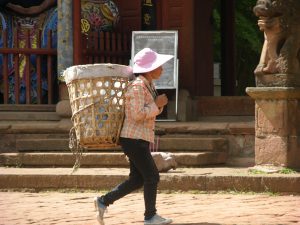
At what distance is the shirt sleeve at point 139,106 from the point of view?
6.82 m

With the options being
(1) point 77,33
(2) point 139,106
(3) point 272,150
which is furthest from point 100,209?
(1) point 77,33

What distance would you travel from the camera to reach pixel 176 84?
39.8 ft

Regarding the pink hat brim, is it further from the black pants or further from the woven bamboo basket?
the black pants

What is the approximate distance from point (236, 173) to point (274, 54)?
4.70 ft

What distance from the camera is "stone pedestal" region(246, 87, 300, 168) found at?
31.1ft

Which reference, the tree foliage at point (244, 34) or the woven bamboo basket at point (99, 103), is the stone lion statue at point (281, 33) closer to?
the woven bamboo basket at point (99, 103)

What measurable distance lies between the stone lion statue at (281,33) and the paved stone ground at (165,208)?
1.55 meters

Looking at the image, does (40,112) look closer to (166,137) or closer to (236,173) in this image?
(166,137)

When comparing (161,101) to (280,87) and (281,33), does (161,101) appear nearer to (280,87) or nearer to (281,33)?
(280,87)

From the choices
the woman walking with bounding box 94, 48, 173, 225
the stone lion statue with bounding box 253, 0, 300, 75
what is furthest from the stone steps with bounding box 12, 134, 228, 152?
the woman walking with bounding box 94, 48, 173, 225

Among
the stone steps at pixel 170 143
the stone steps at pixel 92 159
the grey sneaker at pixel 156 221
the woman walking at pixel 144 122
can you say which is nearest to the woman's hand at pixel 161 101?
the woman walking at pixel 144 122

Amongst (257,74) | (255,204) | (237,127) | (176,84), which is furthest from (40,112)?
(255,204)

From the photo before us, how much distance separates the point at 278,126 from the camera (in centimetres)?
951

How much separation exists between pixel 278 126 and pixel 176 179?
1318mm
